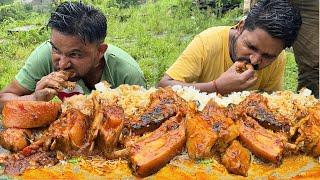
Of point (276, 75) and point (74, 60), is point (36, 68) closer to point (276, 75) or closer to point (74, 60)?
point (74, 60)

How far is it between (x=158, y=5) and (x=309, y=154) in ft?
Result: 34.1

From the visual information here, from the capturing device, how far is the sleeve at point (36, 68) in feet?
11.5

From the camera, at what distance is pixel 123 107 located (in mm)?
2498

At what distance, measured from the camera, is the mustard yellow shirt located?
3469mm

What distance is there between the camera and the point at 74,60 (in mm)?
3041

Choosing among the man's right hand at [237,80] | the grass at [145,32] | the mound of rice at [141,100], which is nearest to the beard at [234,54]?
the man's right hand at [237,80]

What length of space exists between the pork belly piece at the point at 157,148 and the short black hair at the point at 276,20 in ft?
3.58

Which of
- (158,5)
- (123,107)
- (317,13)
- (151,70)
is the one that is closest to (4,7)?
(158,5)

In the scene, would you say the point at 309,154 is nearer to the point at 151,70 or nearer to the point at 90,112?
the point at 90,112

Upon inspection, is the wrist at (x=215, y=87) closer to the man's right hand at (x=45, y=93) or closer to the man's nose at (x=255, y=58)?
the man's nose at (x=255, y=58)

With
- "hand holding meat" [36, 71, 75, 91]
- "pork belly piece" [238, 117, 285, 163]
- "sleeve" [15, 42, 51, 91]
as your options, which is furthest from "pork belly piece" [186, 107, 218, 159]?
"sleeve" [15, 42, 51, 91]

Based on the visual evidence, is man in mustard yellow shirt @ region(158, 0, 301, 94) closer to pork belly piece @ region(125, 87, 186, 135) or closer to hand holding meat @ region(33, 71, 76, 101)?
pork belly piece @ region(125, 87, 186, 135)

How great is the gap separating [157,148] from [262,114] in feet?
1.76

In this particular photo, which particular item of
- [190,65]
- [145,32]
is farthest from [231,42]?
[145,32]
